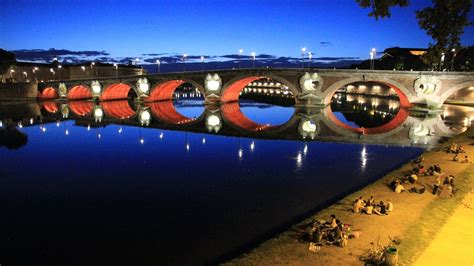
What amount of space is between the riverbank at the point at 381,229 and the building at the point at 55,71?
83.0 meters

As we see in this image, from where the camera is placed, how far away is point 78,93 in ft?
267

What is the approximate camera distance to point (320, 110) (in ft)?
182

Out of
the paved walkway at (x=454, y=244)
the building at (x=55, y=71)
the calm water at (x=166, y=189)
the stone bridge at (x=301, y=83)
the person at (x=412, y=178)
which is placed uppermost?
the building at (x=55, y=71)

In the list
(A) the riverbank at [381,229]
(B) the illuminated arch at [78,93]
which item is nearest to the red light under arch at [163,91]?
(B) the illuminated arch at [78,93]

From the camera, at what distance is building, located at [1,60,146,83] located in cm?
8950

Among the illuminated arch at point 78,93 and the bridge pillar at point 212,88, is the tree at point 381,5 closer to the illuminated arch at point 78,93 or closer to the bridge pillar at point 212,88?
the bridge pillar at point 212,88

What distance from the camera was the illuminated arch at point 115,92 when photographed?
73938mm

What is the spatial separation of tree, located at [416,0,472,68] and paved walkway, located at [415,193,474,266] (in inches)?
239

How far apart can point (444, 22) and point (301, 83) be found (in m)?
44.6

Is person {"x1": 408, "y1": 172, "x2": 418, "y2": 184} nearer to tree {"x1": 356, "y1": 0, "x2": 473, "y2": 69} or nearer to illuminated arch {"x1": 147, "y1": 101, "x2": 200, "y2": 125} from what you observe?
tree {"x1": 356, "y1": 0, "x2": 473, "y2": 69}

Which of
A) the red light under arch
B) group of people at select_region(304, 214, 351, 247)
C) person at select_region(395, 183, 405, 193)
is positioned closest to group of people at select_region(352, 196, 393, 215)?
group of people at select_region(304, 214, 351, 247)

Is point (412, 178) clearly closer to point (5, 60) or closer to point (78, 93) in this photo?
point (5, 60)

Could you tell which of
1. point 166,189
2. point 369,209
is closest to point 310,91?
point 166,189

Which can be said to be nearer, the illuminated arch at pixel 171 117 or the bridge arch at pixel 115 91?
the illuminated arch at pixel 171 117
